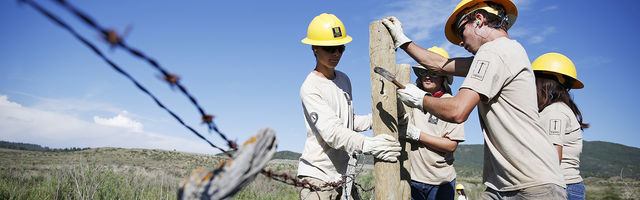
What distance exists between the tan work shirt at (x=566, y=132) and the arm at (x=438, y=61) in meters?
1.02

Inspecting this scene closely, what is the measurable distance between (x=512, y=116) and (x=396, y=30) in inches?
44.4

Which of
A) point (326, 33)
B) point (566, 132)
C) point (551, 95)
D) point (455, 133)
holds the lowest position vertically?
point (455, 133)

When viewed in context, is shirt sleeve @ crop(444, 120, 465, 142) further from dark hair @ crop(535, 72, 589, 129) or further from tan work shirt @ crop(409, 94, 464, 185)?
dark hair @ crop(535, 72, 589, 129)

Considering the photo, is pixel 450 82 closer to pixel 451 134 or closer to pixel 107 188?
pixel 451 134

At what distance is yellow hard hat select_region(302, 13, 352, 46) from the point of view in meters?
3.24

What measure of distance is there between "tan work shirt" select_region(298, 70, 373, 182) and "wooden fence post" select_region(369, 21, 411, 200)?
0.77 ft

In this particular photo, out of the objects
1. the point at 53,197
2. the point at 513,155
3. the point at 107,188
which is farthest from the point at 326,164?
the point at 53,197

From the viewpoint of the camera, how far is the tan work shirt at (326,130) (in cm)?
284

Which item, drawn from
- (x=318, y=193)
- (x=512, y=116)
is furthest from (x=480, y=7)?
(x=318, y=193)

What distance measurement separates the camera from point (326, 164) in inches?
123

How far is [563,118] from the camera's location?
11.8 feet

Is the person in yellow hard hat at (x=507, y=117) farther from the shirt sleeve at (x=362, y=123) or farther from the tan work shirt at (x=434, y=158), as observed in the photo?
the tan work shirt at (x=434, y=158)

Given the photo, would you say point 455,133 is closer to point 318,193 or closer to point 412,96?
point 412,96

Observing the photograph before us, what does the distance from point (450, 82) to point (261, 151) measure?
10.7 feet
